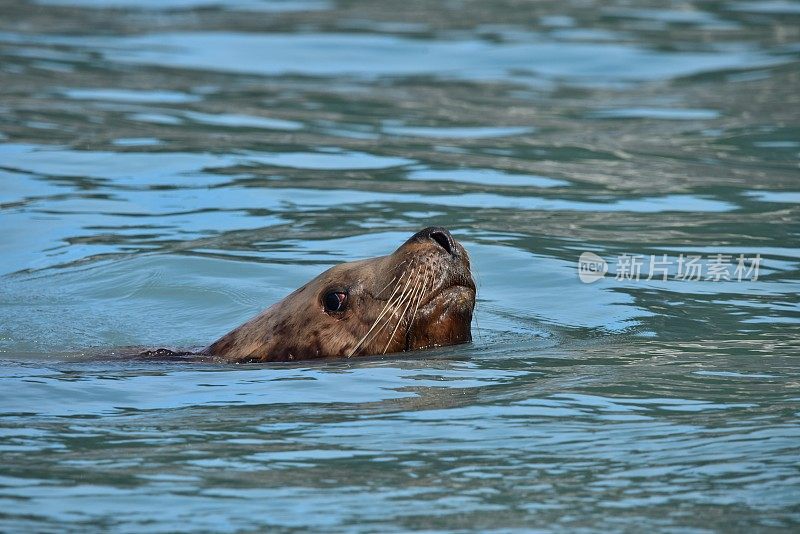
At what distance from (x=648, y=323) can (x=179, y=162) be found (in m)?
5.65

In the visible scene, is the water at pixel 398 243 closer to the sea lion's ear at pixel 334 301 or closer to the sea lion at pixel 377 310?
the sea lion at pixel 377 310

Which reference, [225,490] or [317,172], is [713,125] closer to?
[317,172]

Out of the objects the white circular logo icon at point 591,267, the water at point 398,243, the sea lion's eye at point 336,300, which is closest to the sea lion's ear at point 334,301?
the sea lion's eye at point 336,300

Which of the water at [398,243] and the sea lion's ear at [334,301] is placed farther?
the sea lion's ear at [334,301]

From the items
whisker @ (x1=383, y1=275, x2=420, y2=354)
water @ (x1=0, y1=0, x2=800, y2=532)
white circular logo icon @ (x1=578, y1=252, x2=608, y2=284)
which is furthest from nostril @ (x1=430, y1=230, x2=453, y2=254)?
white circular logo icon @ (x1=578, y1=252, x2=608, y2=284)

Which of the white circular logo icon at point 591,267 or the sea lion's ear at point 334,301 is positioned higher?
the sea lion's ear at point 334,301

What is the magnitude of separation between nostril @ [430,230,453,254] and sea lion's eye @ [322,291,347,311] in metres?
0.53

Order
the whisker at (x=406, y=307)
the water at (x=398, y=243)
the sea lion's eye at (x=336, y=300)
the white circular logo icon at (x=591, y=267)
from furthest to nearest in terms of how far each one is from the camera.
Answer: the white circular logo icon at (x=591, y=267) → the sea lion's eye at (x=336, y=300) → the whisker at (x=406, y=307) → the water at (x=398, y=243)

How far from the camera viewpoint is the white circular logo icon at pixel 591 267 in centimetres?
923

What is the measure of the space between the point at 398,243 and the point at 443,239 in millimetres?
3288

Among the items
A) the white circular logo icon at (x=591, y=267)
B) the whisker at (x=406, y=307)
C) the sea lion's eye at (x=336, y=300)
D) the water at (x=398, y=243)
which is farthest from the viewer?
the white circular logo icon at (x=591, y=267)

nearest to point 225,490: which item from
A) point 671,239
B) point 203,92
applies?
point 671,239

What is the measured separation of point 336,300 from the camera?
7.12 metres

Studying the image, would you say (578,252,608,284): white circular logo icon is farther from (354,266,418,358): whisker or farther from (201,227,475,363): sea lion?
(354,266,418,358): whisker
